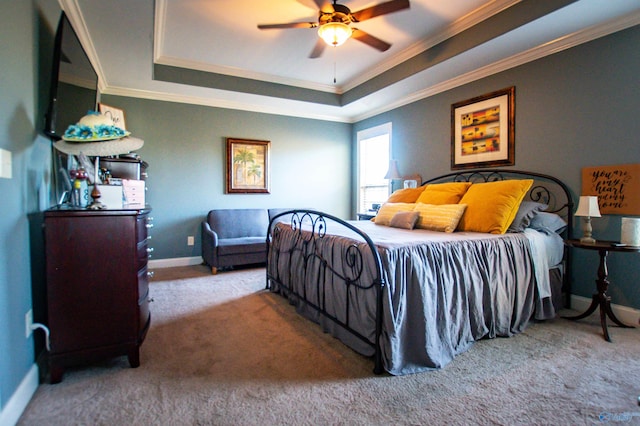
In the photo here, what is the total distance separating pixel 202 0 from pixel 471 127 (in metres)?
3.18

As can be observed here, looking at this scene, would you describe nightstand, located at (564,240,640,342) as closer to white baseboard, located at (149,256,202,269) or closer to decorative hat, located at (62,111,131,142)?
decorative hat, located at (62,111,131,142)

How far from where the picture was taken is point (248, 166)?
5.33 metres

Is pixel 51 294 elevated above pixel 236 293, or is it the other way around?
pixel 51 294

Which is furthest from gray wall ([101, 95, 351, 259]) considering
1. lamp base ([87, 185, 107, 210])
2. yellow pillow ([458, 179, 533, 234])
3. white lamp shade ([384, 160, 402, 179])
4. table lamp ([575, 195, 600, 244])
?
table lamp ([575, 195, 600, 244])

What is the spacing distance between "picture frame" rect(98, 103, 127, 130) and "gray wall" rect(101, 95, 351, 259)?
0.24m

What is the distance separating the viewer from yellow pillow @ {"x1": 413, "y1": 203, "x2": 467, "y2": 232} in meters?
2.95

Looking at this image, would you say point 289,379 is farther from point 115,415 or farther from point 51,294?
point 51,294

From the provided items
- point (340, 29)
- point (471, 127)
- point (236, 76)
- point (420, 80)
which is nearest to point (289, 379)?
point (340, 29)

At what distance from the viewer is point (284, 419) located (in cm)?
152

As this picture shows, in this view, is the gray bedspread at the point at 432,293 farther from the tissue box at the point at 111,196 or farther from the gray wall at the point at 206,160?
the gray wall at the point at 206,160

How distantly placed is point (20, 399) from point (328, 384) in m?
1.51

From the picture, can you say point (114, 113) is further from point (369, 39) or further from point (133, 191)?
point (369, 39)

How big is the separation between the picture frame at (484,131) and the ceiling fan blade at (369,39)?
4.73 ft

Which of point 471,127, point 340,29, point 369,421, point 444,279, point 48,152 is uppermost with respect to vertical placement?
point 340,29
